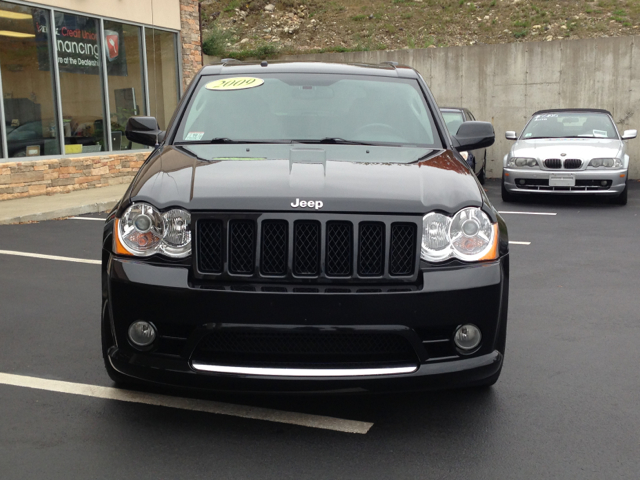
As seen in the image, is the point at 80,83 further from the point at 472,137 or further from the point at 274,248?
the point at 274,248

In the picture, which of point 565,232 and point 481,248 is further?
point 565,232

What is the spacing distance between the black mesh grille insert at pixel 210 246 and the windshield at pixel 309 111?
1211mm

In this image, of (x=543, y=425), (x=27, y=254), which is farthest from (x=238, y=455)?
(x=27, y=254)

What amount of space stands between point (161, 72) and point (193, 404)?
1443cm

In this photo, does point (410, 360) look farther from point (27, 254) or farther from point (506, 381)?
point (27, 254)

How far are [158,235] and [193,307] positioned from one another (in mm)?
402

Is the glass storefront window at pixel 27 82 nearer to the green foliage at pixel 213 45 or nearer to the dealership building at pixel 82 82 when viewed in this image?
the dealership building at pixel 82 82

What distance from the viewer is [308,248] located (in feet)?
10.2

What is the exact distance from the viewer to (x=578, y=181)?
11.7 metres

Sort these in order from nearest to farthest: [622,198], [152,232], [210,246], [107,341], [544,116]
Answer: [210,246] → [152,232] → [107,341] → [622,198] → [544,116]

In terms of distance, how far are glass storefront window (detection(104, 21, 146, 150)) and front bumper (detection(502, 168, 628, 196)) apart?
828 centimetres

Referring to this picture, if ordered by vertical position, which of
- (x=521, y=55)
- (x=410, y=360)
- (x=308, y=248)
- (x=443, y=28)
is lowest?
(x=410, y=360)

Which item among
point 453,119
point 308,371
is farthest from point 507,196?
point 308,371

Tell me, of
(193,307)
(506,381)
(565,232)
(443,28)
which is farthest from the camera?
(443,28)
